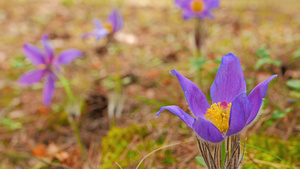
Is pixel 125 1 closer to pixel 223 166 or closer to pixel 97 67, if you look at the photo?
pixel 97 67

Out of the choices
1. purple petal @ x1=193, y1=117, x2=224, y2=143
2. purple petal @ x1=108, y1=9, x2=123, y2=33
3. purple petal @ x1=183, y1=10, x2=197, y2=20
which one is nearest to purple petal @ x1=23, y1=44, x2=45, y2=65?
purple petal @ x1=108, y1=9, x2=123, y2=33

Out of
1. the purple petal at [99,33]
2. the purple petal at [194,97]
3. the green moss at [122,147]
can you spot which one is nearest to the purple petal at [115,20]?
the purple petal at [99,33]

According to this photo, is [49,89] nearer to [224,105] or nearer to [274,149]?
[224,105]

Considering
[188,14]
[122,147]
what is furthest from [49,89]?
[188,14]

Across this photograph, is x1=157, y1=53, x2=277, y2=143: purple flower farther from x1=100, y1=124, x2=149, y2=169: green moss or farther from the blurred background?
x1=100, y1=124, x2=149, y2=169: green moss

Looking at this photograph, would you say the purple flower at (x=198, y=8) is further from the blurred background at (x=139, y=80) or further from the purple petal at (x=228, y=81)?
the purple petal at (x=228, y=81)

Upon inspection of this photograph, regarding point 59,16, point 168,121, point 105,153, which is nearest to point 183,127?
point 168,121
